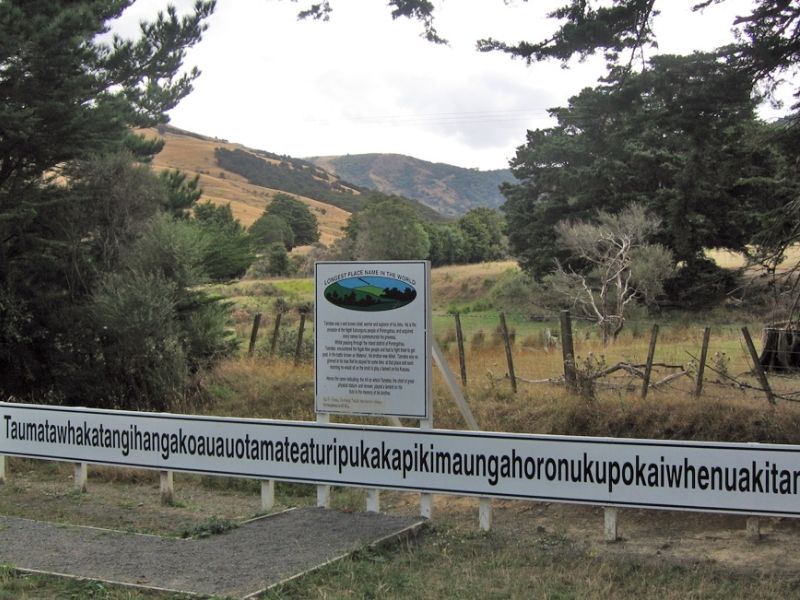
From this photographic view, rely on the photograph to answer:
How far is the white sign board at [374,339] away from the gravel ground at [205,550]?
1.17m

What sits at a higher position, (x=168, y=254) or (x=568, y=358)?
(x=168, y=254)

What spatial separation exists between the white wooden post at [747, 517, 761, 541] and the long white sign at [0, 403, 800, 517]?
5.55 feet

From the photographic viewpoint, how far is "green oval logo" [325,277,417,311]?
8.45 meters

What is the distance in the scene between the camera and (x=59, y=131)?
16812 millimetres

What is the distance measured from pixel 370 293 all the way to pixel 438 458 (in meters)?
1.86

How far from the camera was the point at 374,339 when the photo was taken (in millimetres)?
8609

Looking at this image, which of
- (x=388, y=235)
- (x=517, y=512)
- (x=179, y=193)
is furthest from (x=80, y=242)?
(x=388, y=235)

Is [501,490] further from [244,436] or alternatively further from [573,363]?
[573,363]

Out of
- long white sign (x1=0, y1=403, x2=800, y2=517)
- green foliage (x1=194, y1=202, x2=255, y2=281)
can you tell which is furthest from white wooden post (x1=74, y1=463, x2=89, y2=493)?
green foliage (x1=194, y1=202, x2=255, y2=281)

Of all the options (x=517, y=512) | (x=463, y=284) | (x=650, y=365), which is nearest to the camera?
(x=517, y=512)

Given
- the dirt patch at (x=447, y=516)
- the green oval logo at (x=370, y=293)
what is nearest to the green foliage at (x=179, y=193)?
the dirt patch at (x=447, y=516)

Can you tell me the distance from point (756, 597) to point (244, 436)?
4991 millimetres

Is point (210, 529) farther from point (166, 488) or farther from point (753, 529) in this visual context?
point (753, 529)

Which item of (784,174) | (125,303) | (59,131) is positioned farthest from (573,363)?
(59,131)
